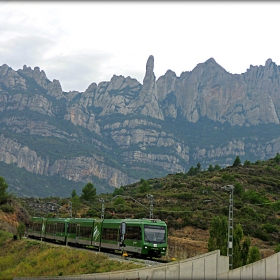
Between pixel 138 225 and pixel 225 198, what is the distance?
47621 millimetres

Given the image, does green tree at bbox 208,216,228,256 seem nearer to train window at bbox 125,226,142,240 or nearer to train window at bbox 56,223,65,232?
train window at bbox 125,226,142,240

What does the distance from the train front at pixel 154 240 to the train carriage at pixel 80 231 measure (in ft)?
34.8

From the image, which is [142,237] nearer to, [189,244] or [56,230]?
[189,244]

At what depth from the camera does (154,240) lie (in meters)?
34.1

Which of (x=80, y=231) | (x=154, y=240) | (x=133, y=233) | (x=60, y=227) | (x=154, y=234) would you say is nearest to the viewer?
(x=154, y=240)

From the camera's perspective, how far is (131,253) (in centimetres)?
3575

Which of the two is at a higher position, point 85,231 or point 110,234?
point 85,231

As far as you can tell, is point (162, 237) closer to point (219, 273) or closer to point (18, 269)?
Answer: point (219, 273)

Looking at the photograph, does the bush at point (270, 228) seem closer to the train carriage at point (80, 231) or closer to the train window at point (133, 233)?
the train carriage at point (80, 231)

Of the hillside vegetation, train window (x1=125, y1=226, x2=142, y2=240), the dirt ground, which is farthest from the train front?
the hillside vegetation

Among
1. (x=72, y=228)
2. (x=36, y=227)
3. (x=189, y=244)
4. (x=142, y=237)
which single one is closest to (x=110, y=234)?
(x=142, y=237)

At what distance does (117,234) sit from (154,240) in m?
4.55

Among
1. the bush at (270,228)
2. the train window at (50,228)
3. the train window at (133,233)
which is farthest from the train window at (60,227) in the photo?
the bush at (270,228)

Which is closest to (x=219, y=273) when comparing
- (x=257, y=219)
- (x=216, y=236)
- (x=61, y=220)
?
(x=216, y=236)
